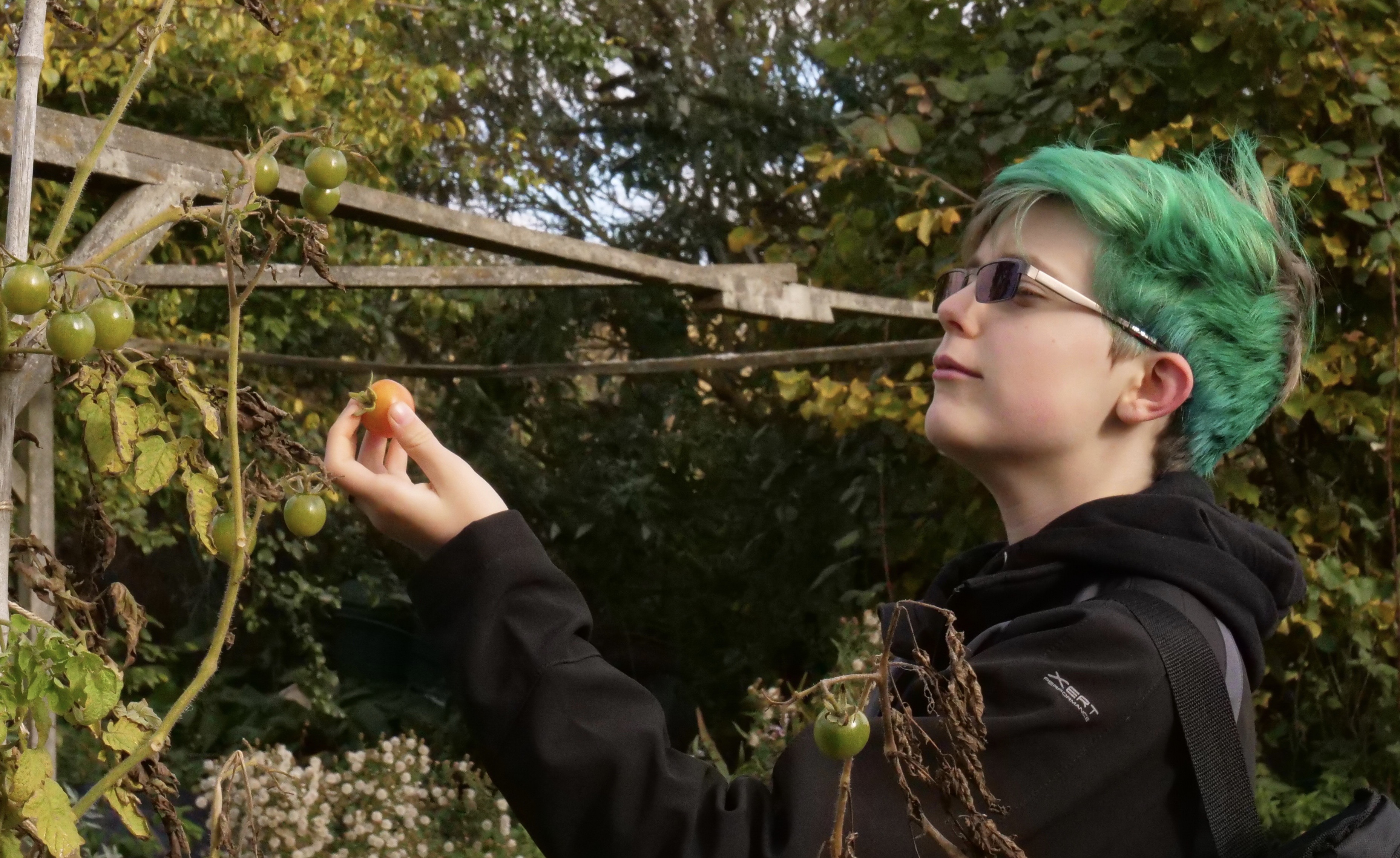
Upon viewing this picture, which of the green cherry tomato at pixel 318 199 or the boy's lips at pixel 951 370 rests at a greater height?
the green cherry tomato at pixel 318 199

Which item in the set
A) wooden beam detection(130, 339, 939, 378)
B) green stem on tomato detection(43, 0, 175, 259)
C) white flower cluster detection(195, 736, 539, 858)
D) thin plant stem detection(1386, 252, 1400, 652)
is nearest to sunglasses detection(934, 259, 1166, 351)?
green stem on tomato detection(43, 0, 175, 259)

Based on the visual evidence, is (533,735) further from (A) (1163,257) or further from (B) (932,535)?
(B) (932,535)

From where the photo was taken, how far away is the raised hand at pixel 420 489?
1.06 m

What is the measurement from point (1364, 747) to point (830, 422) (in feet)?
6.50

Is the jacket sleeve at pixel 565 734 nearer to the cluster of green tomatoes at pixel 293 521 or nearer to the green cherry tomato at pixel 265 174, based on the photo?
the cluster of green tomatoes at pixel 293 521

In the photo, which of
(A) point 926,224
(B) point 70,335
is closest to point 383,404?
(B) point 70,335

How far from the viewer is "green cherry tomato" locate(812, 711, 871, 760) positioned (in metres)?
0.81

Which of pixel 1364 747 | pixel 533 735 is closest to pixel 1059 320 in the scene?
pixel 533 735

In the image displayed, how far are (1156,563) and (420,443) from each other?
1.88ft

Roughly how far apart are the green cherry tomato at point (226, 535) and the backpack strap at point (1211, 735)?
638 mm

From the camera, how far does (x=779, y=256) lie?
5406 mm

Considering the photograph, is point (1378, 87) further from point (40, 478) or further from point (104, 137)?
point (104, 137)

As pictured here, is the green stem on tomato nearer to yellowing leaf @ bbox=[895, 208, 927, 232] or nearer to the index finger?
the index finger

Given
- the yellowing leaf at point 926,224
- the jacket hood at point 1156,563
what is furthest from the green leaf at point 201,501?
the yellowing leaf at point 926,224
